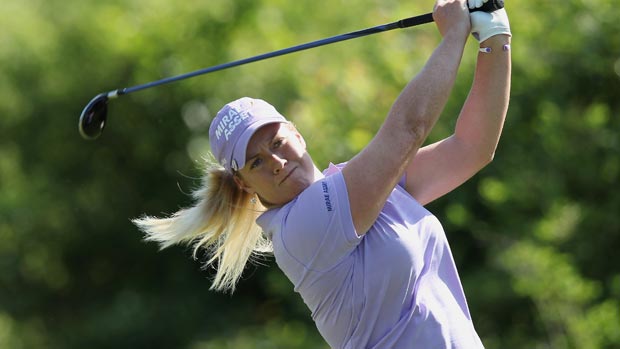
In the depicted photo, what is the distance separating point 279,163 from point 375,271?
35 centimetres

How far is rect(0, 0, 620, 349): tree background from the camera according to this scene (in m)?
5.29

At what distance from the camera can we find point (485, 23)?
2555mm

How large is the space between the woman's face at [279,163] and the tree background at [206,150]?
2.53m

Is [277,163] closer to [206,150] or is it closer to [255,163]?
[255,163]

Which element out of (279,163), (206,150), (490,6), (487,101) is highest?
(490,6)

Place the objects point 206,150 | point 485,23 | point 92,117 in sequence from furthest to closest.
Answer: point 206,150 < point 92,117 < point 485,23

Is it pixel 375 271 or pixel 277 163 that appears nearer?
pixel 375 271

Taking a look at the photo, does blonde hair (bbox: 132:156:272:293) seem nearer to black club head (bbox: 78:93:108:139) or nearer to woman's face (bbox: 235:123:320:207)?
woman's face (bbox: 235:123:320:207)

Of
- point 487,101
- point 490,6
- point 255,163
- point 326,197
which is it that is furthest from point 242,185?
point 490,6

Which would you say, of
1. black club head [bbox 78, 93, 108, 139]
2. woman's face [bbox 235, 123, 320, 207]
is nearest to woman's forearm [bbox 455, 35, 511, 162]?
woman's face [bbox 235, 123, 320, 207]

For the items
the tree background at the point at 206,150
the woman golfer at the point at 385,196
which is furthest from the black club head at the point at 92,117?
the tree background at the point at 206,150

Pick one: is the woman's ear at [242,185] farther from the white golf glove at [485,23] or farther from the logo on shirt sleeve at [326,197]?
the white golf glove at [485,23]

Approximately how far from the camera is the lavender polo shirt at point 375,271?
2469mm

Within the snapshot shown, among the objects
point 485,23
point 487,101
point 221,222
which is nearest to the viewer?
point 485,23
